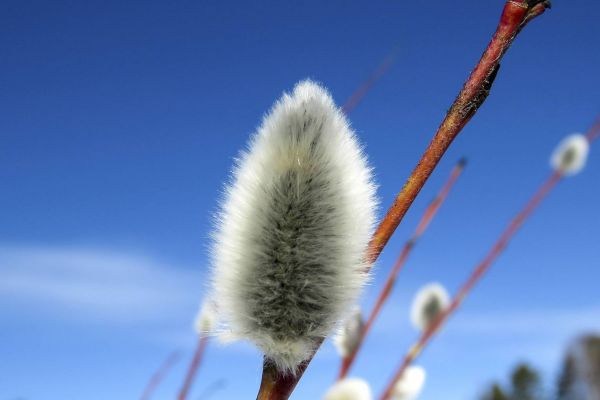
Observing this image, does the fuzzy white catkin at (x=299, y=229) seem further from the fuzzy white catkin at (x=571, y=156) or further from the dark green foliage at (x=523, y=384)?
the dark green foliage at (x=523, y=384)

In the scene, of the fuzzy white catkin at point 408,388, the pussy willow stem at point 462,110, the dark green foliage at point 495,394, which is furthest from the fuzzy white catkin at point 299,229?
the dark green foliage at point 495,394

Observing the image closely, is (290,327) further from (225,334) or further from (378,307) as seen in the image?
(378,307)

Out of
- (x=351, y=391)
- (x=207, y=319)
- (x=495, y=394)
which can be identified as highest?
(x=495, y=394)

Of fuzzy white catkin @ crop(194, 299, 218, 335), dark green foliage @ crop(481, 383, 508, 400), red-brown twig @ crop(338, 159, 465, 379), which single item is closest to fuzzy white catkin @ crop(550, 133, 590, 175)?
red-brown twig @ crop(338, 159, 465, 379)

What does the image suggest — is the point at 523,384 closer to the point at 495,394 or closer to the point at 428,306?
the point at 495,394

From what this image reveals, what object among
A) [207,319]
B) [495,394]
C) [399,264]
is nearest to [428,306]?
[399,264]

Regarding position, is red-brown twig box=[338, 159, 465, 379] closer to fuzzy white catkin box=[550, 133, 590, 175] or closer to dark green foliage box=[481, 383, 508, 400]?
fuzzy white catkin box=[550, 133, 590, 175]

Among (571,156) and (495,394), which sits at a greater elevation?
(495,394)
